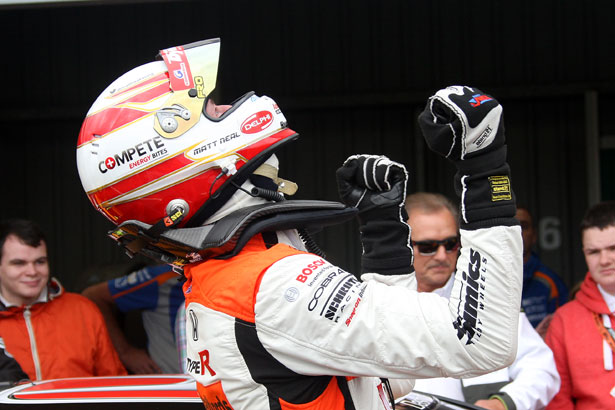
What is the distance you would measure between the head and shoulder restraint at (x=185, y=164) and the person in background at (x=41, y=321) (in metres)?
2.17

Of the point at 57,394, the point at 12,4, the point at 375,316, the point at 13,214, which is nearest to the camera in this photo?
the point at 375,316

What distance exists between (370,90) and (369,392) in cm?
539

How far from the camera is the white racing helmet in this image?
148cm

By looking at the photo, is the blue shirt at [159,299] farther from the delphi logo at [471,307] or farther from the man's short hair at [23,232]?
the delphi logo at [471,307]

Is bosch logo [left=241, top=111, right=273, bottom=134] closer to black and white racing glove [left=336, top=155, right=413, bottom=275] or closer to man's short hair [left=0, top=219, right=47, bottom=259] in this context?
black and white racing glove [left=336, top=155, right=413, bottom=275]

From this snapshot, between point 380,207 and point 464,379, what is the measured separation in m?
1.59

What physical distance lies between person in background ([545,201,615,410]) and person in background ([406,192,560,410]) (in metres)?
0.16

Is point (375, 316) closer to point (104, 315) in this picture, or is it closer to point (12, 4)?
point (12, 4)

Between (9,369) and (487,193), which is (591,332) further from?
(9,369)

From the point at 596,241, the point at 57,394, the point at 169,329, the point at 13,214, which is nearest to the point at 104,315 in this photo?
the point at 169,329

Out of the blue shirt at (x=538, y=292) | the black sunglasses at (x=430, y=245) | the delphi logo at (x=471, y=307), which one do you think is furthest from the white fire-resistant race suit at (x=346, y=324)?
the blue shirt at (x=538, y=292)

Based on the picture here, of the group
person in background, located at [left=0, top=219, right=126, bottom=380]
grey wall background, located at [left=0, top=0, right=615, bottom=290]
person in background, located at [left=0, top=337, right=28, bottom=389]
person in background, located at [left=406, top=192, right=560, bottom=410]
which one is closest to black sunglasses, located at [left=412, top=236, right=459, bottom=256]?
person in background, located at [left=406, top=192, right=560, bottom=410]

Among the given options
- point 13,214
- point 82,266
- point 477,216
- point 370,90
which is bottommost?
point 82,266

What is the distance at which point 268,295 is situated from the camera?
4.30ft
